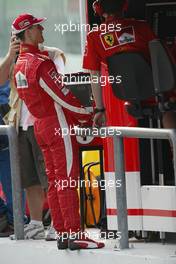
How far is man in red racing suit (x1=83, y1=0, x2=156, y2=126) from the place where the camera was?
678 centimetres

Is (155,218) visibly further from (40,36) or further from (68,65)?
(68,65)

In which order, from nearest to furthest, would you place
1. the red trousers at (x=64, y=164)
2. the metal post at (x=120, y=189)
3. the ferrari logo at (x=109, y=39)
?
1. the metal post at (x=120, y=189)
2. the ferrari logo at (x=109, y=39)
3. the red trousers at (x=64, y=164)

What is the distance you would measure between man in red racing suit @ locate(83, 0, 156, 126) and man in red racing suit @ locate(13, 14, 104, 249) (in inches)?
6.8

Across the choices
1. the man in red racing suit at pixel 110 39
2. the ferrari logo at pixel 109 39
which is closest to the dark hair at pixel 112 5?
the man in red racing suit at pixel 110 39

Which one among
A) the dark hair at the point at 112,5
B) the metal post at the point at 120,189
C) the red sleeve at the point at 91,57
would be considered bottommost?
the metal post at the point at 120,189

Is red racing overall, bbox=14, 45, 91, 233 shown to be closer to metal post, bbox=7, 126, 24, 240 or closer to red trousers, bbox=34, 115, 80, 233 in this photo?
red trousers, bbox=34, 115, 80, 233

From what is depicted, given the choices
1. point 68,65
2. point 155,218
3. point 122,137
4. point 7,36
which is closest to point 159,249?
point 155,218

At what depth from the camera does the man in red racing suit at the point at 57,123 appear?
6.89m

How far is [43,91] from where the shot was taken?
22.7 ft

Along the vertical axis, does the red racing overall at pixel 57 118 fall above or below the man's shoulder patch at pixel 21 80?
below

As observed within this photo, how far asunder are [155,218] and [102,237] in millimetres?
547

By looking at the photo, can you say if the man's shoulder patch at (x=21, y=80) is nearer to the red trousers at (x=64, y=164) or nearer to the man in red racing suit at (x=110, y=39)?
the red trousers at (x=64, y=164)

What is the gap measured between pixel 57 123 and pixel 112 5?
747 millimetres

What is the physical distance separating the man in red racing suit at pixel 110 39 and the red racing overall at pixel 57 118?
17cm
